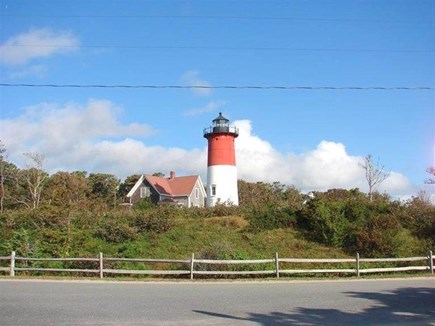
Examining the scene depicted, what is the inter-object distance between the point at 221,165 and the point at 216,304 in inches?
1345

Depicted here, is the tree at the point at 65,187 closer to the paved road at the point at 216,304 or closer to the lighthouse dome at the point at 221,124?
the lighthouse dome at the point at 221,124

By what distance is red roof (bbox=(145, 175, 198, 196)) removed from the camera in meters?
57.8

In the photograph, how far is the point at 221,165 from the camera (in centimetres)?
4541

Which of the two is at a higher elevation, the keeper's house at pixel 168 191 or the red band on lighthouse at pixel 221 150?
the red band on lighthouse at pixel 221 150

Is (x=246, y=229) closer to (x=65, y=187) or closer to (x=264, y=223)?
(x=264, y=223)

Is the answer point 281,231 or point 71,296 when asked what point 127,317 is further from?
point 281,231

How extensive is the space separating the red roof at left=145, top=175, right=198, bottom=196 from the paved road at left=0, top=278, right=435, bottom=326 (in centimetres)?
4154

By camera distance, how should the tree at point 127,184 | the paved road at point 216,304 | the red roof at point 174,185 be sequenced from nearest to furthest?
the paved road at point 216,304 < the red roof at point 174,185 < the tree at point 127,184

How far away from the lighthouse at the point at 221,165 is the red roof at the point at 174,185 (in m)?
12.3

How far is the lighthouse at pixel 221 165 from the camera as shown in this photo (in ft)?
148

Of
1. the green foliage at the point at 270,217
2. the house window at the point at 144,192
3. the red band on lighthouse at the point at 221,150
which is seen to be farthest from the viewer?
the house window at the point at 144,192

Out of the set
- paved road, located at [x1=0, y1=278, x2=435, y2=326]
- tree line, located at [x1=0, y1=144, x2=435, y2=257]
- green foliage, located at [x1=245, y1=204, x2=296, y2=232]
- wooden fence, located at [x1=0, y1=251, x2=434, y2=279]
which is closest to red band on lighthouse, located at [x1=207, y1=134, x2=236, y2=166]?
tree line, located at [x1=0, y1=144, x2=435, y2=257]

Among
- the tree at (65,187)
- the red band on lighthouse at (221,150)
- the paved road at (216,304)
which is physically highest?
the red band on lighthouse at (221,150)

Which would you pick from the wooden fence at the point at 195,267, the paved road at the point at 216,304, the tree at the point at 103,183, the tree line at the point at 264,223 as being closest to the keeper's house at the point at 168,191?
the tree at the point at 103,183
